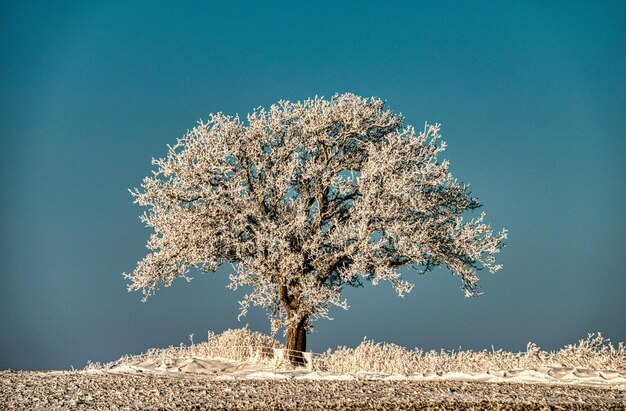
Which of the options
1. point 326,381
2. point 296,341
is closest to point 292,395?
point 326,381

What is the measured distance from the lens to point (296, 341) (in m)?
24.8

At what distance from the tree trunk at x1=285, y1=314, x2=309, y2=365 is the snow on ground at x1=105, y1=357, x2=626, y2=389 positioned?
1.02m

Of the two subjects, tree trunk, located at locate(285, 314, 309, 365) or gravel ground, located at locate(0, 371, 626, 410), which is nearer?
gravel ground, located at locate(0, 371, 626, 410)

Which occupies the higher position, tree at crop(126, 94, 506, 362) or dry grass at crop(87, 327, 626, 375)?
tree at crop(126, 94, 506, 362)

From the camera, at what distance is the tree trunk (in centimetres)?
2455

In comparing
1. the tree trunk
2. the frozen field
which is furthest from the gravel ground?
the tree trunk

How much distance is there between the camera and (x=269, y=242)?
24234 mm

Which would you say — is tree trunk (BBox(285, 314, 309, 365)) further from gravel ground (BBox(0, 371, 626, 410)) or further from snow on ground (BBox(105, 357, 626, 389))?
gravel ground (BBox(0, 371, 626, 410))

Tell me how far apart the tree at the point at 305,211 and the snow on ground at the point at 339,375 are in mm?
2303

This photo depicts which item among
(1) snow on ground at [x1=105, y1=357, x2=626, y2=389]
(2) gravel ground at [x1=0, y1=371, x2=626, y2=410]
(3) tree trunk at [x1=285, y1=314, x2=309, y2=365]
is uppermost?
(3) tree trunk at [x1=285, y1=314, x2=309, y2=365]

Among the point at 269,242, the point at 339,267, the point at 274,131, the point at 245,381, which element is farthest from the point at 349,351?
the point at 274,131

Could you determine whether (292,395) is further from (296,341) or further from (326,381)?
(296,341)

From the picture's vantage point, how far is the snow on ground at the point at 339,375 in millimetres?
18891

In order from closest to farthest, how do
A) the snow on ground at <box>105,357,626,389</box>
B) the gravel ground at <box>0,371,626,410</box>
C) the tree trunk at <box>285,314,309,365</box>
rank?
the gravel ground at <box>0,371,626,410</box>, the snow on ground at <box>105,357,626,389</box>, the tree trunk at <box>285,314,309,365</box>
